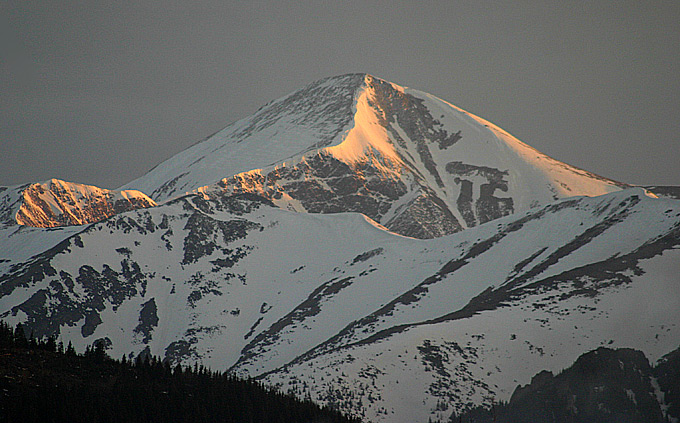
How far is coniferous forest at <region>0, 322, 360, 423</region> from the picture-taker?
120250mm

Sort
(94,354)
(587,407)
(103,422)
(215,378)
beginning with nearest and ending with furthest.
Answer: (103,422) < (94,354) < (215,378) < (587,407)

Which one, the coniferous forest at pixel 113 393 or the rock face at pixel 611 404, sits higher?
the coniferous forest at pixel 113 393

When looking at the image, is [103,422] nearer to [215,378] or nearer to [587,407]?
[215,378]

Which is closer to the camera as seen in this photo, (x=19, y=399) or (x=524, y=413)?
(x=19, y=399)

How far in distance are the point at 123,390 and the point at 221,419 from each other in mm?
16653

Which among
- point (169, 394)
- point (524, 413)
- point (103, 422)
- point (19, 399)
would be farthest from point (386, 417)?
point (19, 399)

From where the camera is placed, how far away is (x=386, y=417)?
7781 inches

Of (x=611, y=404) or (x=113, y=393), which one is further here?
(x=611, y=404)

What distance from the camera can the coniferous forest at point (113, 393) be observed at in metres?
120

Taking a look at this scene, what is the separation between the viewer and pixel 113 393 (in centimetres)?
13338

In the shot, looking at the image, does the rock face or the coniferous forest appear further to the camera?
the rock face

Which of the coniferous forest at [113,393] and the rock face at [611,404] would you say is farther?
the rock face at [611,404]

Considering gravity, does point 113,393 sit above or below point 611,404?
above

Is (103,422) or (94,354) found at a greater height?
(94,354)
